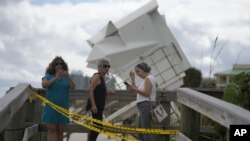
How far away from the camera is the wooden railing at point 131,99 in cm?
404

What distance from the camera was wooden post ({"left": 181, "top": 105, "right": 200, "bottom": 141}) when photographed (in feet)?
19.5

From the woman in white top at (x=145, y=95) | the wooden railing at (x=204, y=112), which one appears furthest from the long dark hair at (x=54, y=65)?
the wooden railing at (x=204, y=112)

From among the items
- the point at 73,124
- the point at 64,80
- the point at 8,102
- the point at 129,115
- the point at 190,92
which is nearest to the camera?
the point at 8,102

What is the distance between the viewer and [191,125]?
19.5 ft

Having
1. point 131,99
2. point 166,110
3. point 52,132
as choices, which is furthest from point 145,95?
point 52,132

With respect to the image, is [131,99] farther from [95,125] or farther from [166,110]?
A: [95,125]

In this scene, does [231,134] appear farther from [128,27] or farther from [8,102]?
[128,27]

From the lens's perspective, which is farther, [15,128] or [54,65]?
[54,65]

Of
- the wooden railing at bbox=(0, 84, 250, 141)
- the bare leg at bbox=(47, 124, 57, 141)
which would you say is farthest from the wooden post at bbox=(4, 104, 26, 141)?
the bare leg at bbox=(47, 124, 57, 141)

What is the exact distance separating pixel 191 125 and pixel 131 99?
2.73 m

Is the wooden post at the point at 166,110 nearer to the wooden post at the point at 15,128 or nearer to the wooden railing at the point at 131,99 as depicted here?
the wooden railing at the point at 131,99

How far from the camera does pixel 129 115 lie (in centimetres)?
1827

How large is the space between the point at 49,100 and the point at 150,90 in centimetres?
132

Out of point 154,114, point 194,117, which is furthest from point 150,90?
point 194,117
